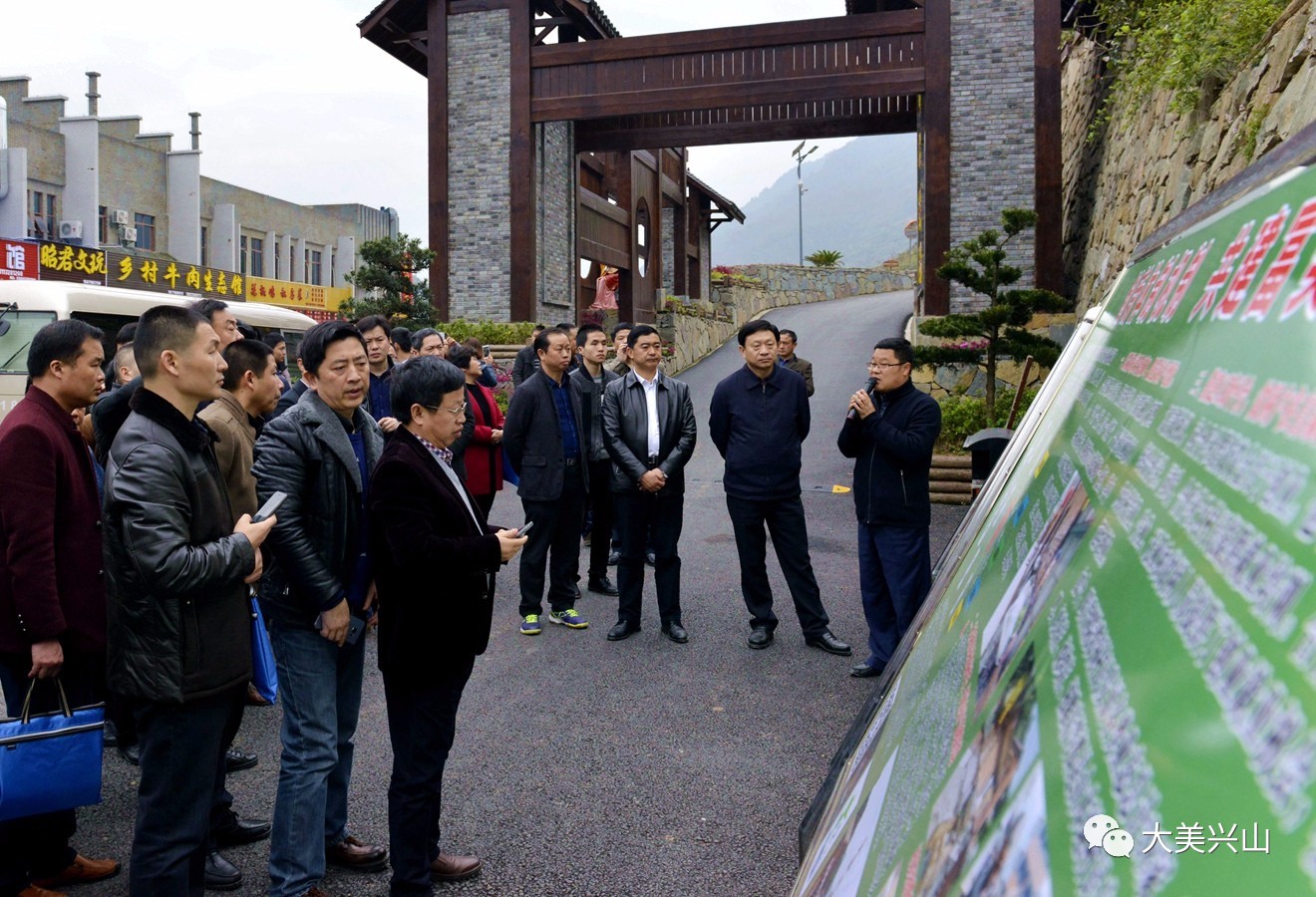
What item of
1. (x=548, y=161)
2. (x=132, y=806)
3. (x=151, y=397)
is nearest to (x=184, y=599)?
(x=151, y=397)

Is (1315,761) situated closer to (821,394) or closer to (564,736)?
(564,736)

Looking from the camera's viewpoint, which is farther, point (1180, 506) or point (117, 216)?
point (117, 216)

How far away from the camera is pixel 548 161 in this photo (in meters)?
17.7

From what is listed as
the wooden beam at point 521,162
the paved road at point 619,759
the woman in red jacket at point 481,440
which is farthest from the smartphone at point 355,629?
the wooden beam at point 521,162

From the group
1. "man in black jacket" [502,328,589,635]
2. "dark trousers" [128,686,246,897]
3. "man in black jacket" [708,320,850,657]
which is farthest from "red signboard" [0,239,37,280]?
"dark trousers" [128,686,246,897]

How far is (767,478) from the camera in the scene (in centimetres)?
523

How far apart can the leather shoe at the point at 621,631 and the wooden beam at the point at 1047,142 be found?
11.0 metres

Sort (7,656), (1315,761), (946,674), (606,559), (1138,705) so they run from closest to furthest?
(1315,761) → (1138,705) → (946,674) → (7,656) → (606,559)

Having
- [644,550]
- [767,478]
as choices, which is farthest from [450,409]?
[644,550]

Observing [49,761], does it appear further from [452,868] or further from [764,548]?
[764,548]

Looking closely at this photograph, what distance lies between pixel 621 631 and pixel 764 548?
99 cm

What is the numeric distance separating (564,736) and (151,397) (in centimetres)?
235

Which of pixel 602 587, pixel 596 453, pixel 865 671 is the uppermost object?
pixel 596 453

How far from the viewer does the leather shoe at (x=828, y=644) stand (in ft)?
16.6
